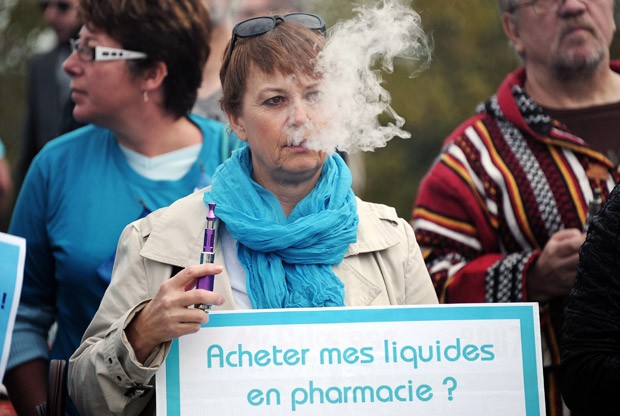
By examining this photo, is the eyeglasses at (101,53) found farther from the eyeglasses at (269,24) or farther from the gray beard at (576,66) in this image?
the gray beard at (576,66)

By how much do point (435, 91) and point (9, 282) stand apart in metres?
12.6

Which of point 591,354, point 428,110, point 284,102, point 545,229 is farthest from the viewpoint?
point 428,110

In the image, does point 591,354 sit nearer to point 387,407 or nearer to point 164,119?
point 387,407

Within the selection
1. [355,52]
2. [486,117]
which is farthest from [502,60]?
[355,52]

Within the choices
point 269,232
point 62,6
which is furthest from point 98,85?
point 62,6

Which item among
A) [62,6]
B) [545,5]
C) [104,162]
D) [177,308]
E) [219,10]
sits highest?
[62,6]

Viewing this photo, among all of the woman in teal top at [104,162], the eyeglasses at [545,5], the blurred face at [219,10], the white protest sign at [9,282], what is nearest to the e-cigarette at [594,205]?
the eyeglasses at [545,5]

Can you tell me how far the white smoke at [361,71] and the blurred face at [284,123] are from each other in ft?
0.13

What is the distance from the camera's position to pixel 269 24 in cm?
330

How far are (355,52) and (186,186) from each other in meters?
1.23

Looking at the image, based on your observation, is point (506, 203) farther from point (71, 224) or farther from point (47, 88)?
point (47, 88)

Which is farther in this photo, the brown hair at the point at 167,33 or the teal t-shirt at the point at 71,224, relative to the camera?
the brown hair at the point at 167,33

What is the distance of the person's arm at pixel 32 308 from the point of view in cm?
405

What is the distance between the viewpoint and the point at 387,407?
9.93 feet
